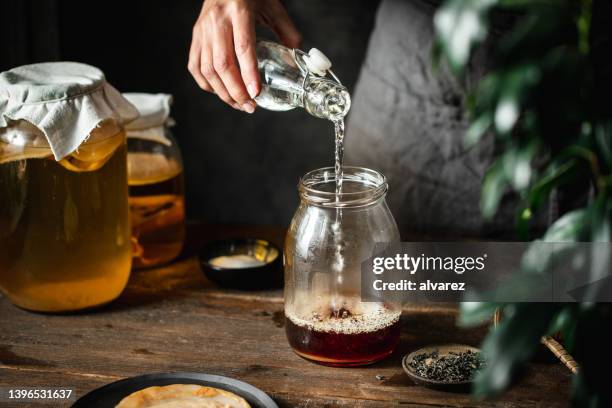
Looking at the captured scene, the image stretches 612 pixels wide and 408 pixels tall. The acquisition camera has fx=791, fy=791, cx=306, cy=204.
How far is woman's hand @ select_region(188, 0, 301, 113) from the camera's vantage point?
1368 mm

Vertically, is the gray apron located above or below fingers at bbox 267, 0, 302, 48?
below

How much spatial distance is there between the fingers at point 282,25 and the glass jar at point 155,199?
1.02 feet

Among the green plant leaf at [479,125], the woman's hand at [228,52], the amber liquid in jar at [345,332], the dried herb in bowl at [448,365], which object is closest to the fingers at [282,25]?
the woman's hand at [228,52]

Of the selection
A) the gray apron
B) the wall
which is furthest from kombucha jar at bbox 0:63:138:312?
the wall

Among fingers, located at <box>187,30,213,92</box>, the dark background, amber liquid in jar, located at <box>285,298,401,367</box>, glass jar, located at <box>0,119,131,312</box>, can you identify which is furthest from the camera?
the dark background

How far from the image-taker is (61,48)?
2.73 m

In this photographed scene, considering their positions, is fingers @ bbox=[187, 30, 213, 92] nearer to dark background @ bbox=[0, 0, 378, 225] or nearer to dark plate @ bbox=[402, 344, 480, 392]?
dark plate @ bbox=[402, 344, 480, 392]

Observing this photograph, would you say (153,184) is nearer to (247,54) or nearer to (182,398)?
(247,54)

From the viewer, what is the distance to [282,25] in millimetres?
1617

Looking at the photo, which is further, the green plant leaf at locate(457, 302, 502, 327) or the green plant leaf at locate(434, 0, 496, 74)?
the green plant leaf at locate(457, 302, 502, 327)

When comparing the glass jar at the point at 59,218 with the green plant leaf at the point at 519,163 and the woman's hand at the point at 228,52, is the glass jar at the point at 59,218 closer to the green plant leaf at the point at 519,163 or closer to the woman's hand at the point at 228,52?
the woman's hand at the point at 228,52

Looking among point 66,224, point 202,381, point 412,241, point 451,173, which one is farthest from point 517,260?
point 66,224

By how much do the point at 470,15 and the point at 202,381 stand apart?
2.41ft

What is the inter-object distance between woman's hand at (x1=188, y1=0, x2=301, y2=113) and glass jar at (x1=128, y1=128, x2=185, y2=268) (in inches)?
8.9
